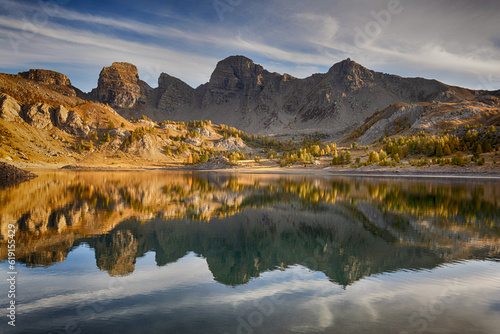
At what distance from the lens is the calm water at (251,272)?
8680 millimetres

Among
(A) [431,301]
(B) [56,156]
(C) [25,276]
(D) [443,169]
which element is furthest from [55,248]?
(B) [56,156]

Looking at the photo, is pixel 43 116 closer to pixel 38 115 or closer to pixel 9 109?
pixel 38 115

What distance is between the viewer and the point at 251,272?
1315 centimetres

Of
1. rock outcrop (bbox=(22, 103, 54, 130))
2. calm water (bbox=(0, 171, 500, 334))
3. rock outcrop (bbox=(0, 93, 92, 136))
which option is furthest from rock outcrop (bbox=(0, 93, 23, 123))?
calm water (bbox=(0, 171, 500, 334))

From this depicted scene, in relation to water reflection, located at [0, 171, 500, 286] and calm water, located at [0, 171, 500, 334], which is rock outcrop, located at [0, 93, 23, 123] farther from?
calm water, located at [0, 171, 500, 334]

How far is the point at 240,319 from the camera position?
28.7 feet

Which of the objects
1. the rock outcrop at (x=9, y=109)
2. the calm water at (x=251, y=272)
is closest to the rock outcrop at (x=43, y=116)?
the rock outcrop at (x=9, y=109)

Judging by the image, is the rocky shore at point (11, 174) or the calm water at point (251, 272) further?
the rocky shore at point (11, 174)

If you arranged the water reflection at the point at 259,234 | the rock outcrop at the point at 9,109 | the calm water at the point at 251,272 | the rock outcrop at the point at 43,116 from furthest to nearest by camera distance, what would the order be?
the rock outcrop at the point at 43,116 < the rock outcrop at the point at 9,109 < the water reflection at the point at 259,234 < the calm water at the point at 251,272

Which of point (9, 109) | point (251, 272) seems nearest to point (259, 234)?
point (251, 272)

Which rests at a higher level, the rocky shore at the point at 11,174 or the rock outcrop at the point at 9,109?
the rock outcrop at the point at 9,109

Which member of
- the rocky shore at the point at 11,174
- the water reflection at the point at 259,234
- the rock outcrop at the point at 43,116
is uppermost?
the rock outcrop at the point at 43,116

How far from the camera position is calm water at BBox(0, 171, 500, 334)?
28.5 feet

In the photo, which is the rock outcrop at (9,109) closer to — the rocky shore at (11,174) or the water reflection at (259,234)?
the rocky shore at (11,174)
